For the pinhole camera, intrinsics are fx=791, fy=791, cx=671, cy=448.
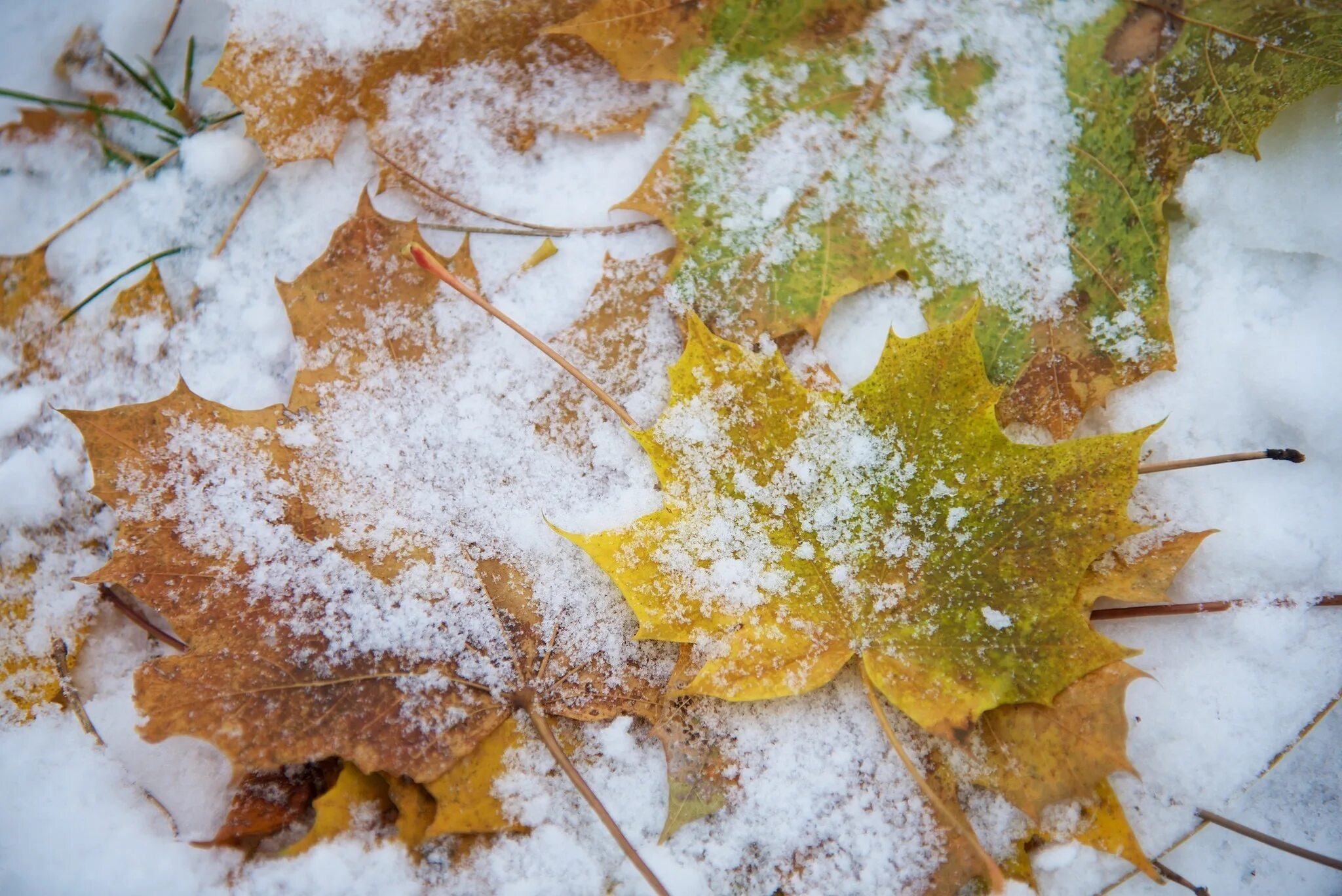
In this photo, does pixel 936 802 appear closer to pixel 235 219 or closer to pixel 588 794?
pixel 588 794

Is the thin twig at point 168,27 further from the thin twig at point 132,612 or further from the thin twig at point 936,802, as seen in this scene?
the thin twig at point 936,802

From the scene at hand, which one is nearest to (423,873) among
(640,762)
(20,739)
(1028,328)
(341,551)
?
(640,762)

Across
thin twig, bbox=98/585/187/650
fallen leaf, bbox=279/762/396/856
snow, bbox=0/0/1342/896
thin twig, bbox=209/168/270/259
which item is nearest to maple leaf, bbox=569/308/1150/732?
snow, bbox=0/0/1342/896

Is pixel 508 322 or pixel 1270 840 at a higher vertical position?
pixel 508 322

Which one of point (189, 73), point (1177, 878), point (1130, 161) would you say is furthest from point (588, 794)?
point (189, 73)

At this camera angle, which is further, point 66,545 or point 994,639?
point 66,545

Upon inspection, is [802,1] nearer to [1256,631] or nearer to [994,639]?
[994,639]

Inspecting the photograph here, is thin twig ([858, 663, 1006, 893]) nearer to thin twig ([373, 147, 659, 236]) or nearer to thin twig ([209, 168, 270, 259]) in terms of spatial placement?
thin twig ([373, 147, 659, 236])
